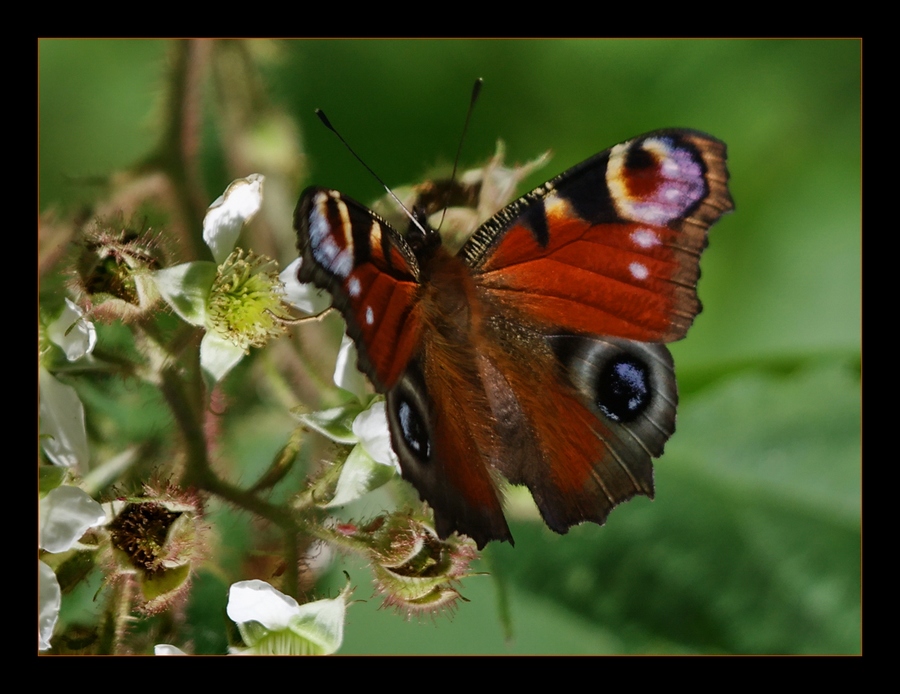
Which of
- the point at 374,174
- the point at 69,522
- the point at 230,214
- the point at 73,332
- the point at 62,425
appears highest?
the point at 374,174

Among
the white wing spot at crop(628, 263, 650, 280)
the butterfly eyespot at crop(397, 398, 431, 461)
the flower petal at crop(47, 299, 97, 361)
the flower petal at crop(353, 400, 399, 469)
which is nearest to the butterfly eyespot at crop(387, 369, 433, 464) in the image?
the butterfly eyespot at crop(397, 398, 431, 461)

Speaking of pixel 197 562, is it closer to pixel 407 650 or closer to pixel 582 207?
pixel 407 650

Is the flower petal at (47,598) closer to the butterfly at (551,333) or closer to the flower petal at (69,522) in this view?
the flower petal at (69,522)

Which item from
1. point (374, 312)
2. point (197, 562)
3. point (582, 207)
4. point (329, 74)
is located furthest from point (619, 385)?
point (329, 74)

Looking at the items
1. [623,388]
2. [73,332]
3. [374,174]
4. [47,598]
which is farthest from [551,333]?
[47,598]

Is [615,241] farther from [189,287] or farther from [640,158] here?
[189,287]

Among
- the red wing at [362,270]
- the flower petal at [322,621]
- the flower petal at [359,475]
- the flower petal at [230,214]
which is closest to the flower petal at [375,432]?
the flower petal at [359,475]
